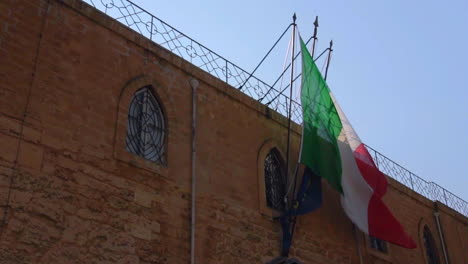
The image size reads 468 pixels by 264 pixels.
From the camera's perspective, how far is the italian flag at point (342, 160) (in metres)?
10.4

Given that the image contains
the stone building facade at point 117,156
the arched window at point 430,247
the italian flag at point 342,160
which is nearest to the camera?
the stone building facade at point 117,156

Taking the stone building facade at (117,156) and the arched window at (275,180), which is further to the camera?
the arched window at (275,180)

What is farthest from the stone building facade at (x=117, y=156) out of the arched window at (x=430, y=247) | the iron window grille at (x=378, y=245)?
the arched window at (x=430, y=247)

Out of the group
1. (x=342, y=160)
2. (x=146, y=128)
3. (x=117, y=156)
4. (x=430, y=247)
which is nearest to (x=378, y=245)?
(x=430, y=247)

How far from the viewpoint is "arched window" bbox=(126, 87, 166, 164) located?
8562mm

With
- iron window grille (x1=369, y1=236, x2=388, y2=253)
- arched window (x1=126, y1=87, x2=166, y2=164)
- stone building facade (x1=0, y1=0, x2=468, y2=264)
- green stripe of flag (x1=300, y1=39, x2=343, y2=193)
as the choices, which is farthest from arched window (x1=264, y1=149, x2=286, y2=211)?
iron window grille (x1=369, y1=236, x2=388, y2=253)

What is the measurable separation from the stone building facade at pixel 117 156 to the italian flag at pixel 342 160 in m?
0.66

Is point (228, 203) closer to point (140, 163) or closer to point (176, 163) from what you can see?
point (176, 163)

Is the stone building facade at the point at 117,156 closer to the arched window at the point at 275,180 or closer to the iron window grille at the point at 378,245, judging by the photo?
the arched window at the point at 275,180

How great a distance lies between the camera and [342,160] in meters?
10.8

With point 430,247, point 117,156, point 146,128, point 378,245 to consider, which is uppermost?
point 430,247

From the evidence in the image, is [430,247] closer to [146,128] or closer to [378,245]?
[378,245]

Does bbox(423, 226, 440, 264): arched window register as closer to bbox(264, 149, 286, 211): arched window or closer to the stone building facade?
the stone building facade

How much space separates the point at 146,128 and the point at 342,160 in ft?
12.0
